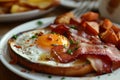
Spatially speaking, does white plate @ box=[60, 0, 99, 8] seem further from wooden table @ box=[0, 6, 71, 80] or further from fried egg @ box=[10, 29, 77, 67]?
fried egg @ box=[10, 29, 77, 67]

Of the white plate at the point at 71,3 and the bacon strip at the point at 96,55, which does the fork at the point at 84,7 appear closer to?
the white plate at the point at 71,3

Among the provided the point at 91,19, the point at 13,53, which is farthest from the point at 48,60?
the point at 91,19

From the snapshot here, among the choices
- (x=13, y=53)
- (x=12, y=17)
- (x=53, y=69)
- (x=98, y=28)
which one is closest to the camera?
(x=53, y=69)

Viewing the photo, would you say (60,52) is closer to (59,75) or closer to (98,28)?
(59,75)

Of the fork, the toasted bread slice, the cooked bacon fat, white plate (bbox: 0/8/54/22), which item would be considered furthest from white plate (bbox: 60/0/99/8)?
the toasted bread slice

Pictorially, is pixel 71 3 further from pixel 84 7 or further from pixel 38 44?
pixel 38 44

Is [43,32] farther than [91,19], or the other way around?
[91,19]

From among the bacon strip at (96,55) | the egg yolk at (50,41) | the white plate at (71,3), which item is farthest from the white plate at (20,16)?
the bacon strip at (96,55)
